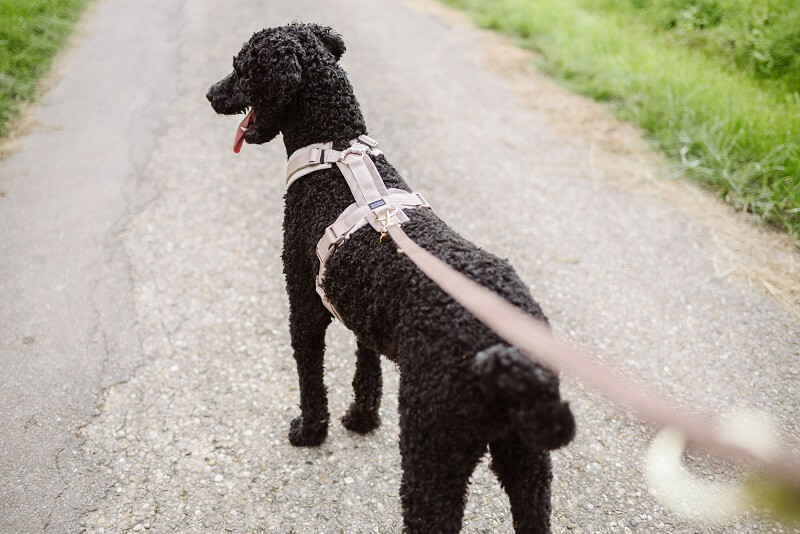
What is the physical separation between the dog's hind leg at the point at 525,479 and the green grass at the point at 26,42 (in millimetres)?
5513

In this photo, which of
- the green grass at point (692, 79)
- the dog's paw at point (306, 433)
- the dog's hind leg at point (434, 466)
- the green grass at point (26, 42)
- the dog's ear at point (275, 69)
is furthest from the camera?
the green grass at point (26, 42)

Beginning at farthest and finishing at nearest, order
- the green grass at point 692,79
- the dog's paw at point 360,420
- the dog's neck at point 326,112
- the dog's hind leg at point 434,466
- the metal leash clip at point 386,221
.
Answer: the green grass at point 692,79 → the dog's paw at point 360,420 → the dog's neck at point 326,112 → the metal leash clip at point 386,221 → the dog's hind leg at point 434,466

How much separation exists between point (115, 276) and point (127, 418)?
1.27 meters

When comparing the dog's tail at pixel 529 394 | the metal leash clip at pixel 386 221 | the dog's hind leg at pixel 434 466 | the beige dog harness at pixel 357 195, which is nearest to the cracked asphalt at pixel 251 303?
the dog's hind leg at pixel 434 466

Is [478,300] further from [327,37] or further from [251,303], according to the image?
[251,303]

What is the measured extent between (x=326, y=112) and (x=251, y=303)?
69.0 inches

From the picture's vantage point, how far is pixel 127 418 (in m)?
2.82

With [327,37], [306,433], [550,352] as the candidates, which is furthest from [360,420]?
[327,37]

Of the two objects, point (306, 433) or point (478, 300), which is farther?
point (306, 433)

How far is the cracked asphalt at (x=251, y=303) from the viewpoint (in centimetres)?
256

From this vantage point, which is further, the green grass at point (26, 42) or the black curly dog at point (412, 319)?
the green grass at point (26, 42)

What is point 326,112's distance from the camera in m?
2.34

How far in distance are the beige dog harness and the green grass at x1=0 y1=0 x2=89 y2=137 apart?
14.4 ft

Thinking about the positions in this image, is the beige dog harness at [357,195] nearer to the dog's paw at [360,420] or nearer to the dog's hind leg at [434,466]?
the dog's hind leg at [434,466]
